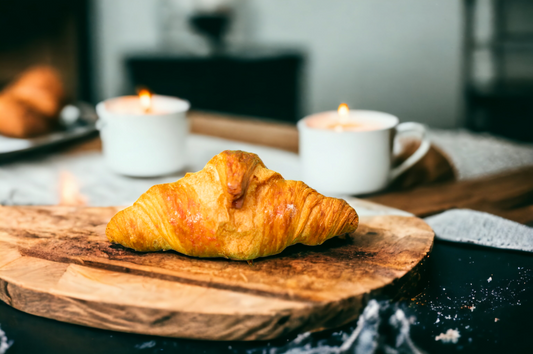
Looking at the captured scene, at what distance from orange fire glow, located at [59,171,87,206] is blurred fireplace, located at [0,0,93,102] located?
1.88 metres

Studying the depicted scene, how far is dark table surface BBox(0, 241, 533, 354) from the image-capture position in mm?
478

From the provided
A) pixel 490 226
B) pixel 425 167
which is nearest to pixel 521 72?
pixel 425 167

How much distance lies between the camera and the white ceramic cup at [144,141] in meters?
0.96

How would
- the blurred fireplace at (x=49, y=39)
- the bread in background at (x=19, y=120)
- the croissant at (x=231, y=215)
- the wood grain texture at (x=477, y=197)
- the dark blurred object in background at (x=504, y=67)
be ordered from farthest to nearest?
the blurred fireplace at (x=49, y=39)
the dark blurred object in background at (x=504, y=67)
the bread in background at (x=19, y=120)
the wood grain texture at (x=477, y=197)
the croissant at (x=231, y=215)

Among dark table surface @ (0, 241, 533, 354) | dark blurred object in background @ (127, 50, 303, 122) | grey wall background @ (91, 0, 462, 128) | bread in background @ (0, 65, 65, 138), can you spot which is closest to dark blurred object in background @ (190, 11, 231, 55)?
dark blurred object in background @ (127, 50, 303, 122)

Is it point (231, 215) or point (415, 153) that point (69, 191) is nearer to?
point (231, 215)

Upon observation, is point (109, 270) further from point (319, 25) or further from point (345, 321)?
point (319, 25)

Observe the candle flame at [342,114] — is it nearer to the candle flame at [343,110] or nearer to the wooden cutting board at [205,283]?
the candle flame at [343,110]

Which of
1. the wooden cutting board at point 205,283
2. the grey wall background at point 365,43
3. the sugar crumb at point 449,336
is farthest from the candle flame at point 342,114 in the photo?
the grey wall background at point 365,43

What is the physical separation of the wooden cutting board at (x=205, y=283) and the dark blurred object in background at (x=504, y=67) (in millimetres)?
2454

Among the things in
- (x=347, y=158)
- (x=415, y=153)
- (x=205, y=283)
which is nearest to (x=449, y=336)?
(x=205, y=283)

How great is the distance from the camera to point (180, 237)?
59 cm

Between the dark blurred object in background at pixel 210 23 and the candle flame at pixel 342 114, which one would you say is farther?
the dark blurred object in background at pixel 210 23

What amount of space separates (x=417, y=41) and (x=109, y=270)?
118 inches
